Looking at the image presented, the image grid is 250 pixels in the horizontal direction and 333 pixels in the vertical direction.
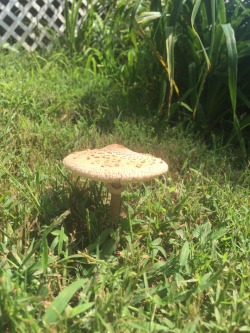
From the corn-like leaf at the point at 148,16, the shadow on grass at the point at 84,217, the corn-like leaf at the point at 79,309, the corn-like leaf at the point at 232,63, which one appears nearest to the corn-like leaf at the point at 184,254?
the shadow on grass at the point at 84,217

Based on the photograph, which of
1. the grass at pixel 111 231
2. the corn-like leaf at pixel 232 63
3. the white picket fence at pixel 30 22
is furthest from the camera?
the white picket fence at pixel 30 22

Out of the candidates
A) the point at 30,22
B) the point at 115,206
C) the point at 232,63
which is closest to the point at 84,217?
the point at 115,206

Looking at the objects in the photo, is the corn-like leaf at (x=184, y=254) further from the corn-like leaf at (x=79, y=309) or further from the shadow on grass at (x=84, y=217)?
the corn-like leaf at (x=79, y=309)

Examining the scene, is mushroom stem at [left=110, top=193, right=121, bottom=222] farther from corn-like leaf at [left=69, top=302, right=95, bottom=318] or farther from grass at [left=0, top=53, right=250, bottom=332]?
corn-like leaf at [left=69, top=302, right=95, bottom=318]

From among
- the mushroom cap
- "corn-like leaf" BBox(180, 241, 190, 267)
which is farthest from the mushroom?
"corn-like leaf" BBox(180, 241, 190, 267)

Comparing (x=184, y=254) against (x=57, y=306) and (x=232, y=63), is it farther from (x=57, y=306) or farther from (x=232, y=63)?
(x=232, y=63)

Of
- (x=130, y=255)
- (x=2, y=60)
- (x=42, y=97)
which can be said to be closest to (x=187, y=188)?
(x=130, y=255)

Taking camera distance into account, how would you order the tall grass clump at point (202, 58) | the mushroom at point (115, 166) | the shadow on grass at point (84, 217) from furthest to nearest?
the tall grass clump at point (202, 58) < the shadow on grass at point (84, 217) < the mushroom at point (115, 166)
